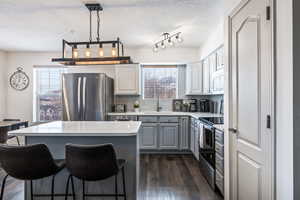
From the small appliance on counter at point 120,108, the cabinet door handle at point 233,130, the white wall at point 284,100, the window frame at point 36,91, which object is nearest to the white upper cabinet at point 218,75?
the cabinet door handle at point 233,130

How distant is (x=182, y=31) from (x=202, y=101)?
5.87 feet

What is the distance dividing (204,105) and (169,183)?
2419mm

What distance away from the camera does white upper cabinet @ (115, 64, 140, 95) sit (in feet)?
16.1

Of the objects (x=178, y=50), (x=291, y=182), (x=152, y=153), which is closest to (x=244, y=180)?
(x=291, y=182)

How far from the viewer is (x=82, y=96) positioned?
4.23m

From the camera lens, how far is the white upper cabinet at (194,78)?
15.7 feet

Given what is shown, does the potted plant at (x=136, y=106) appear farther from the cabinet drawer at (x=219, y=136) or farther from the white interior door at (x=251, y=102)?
the white interior door at (x=251, y=102)

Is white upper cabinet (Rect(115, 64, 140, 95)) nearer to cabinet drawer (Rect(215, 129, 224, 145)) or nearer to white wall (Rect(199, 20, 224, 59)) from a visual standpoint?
white wall (Rect(199, 20, 224, 59))

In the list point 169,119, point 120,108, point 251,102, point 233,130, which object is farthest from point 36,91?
point 251,102

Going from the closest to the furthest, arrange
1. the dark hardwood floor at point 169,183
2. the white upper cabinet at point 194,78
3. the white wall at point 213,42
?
the dark hardwood floor at point 169,183
the white wall at point 213,42
the white upper cabinet at point 194,78

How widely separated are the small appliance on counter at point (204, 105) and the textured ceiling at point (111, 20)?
1.36 m

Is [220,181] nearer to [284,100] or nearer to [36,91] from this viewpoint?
[284,100]

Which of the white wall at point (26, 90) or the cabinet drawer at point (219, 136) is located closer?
the cabinet drawer at point (219, 136)
